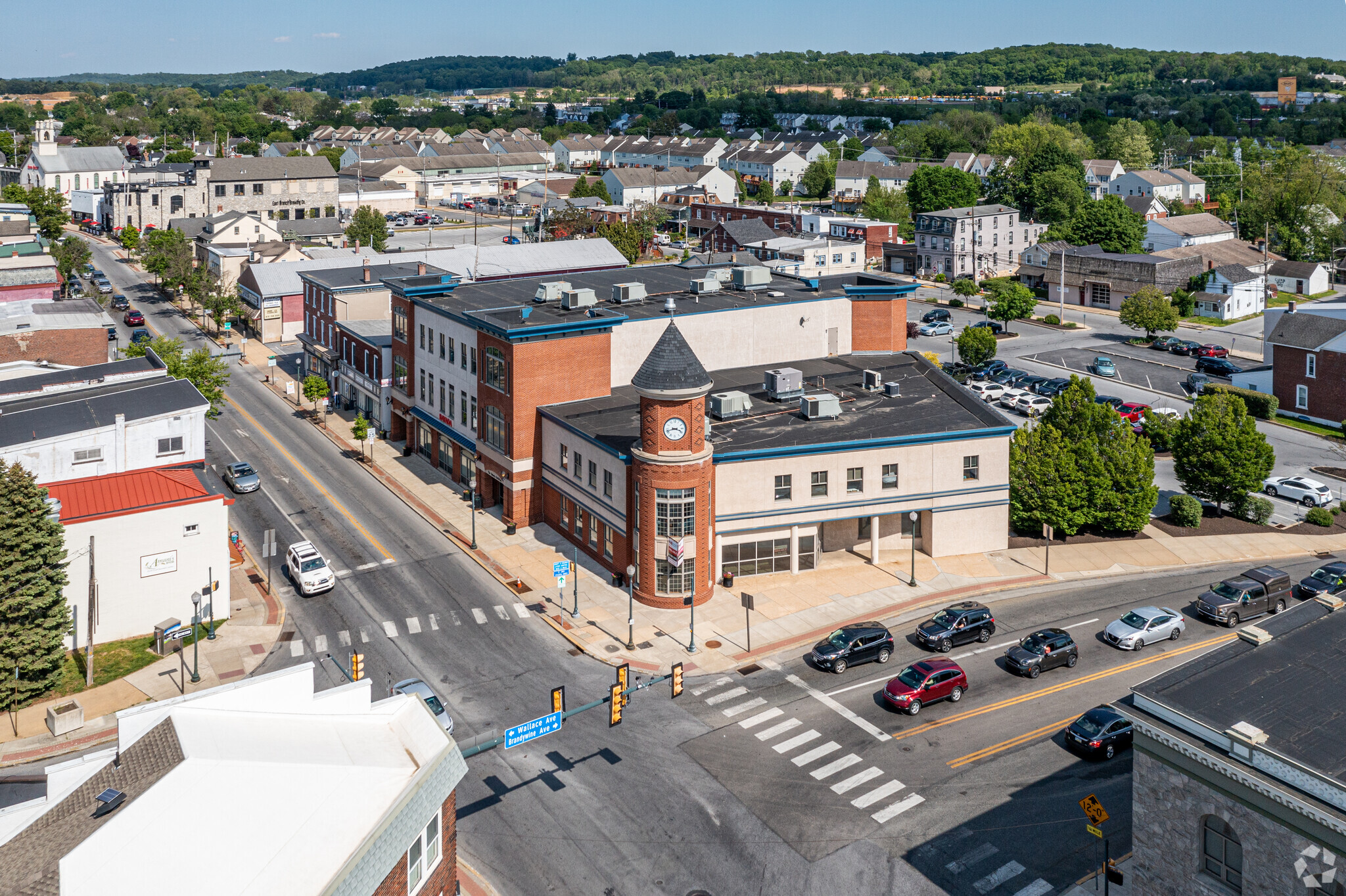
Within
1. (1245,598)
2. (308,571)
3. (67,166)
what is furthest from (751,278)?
(67,166)

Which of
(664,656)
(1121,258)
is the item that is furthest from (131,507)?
(1121,258)

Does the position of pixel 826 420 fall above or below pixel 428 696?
above

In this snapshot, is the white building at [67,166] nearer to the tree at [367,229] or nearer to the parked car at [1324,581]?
the tree at [367,229]

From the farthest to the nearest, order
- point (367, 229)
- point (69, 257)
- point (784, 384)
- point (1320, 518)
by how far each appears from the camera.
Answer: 1. point (367, 229)
2. point (69, 257)
3. point (1320, 518)
4. point (784, 384)

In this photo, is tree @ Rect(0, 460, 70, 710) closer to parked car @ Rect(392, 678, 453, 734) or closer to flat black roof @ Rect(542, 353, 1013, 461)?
parked car @ Rect(392, 678, 453, 734)

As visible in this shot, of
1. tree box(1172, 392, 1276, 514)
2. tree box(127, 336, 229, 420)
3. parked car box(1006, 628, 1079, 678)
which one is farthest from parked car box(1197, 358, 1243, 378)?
tree box(127, 336, 229, 420)

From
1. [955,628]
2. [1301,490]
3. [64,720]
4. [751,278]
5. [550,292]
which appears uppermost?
[751,278]

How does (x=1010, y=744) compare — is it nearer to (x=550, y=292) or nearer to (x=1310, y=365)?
(x=550, y=292)
